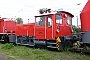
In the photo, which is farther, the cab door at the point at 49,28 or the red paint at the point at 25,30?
the red paint at the point at 25,30

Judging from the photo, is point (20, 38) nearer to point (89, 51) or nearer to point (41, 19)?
point (41, 19)

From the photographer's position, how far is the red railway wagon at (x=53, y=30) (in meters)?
11.8

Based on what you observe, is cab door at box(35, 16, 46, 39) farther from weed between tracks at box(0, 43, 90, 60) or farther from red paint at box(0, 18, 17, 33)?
red paint at box(0, 18, 17, 33)

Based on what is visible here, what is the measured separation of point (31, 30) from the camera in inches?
561

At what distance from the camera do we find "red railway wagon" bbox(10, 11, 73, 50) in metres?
11.8

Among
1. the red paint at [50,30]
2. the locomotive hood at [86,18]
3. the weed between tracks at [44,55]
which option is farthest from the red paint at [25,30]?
the locomotive hood at [86,18]

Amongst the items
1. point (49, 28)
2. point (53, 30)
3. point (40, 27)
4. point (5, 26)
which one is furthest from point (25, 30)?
point (5, 26)

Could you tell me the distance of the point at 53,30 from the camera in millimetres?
11836

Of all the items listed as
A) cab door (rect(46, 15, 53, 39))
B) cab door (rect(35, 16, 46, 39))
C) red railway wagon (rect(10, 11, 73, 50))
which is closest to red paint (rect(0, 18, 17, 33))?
red railway wagon (rect(10, 11, 73, 50))

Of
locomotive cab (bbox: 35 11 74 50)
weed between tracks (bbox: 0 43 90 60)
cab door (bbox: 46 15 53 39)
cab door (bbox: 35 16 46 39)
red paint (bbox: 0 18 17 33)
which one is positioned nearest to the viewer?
weed between tracks (bbox: 0 43 90 60)

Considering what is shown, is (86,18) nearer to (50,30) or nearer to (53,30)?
(53,30)

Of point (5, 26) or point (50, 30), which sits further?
point (5, 26)

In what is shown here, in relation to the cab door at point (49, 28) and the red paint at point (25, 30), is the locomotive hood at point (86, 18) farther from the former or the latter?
the red paint at point (25, 30)

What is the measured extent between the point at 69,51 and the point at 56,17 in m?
2.57
